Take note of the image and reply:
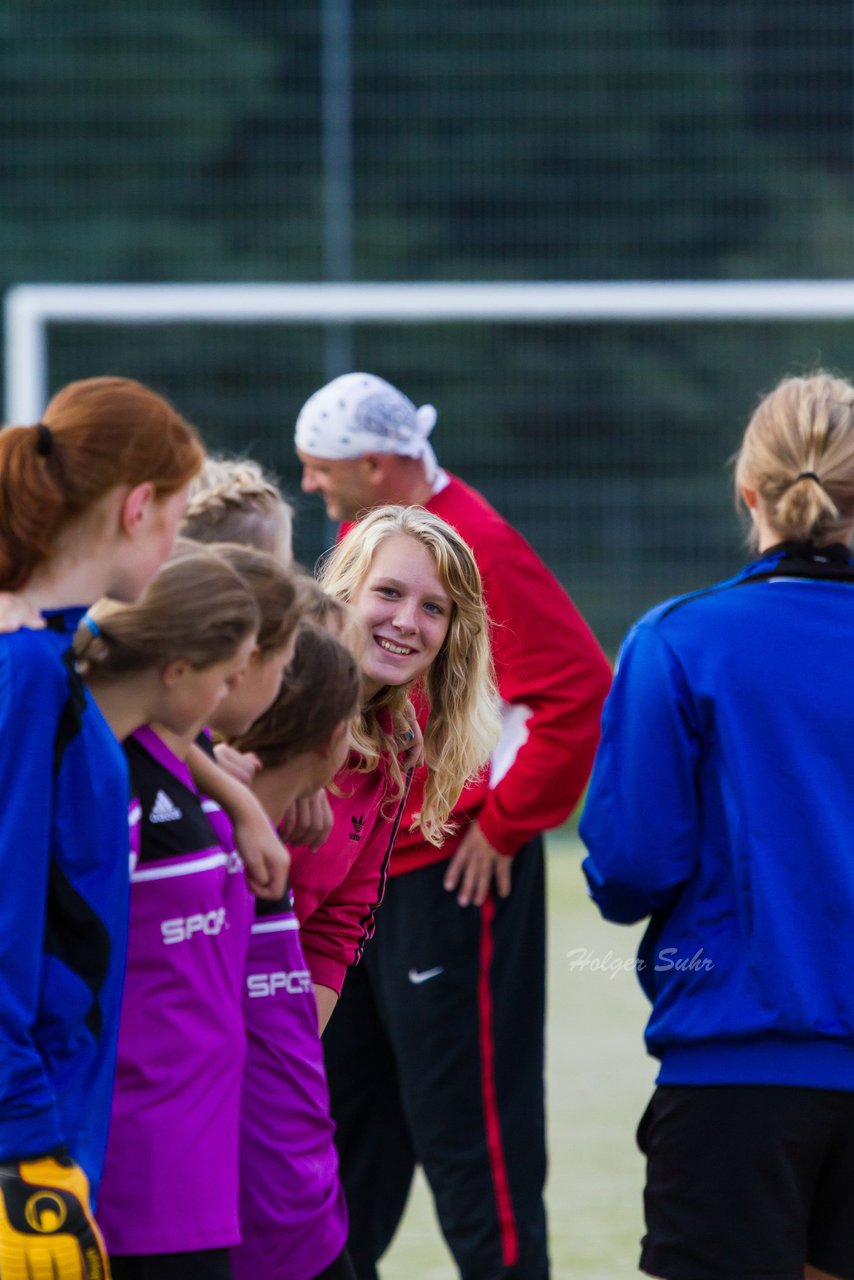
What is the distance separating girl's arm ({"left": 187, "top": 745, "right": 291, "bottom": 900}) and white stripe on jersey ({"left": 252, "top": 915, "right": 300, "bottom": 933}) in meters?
0.09

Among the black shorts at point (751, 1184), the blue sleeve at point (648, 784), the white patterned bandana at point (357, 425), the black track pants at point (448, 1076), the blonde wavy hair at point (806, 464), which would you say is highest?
the blonde wavy hair at point (806, 464)

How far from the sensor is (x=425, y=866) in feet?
11.0

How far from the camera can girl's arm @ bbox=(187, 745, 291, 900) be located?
2053 mm

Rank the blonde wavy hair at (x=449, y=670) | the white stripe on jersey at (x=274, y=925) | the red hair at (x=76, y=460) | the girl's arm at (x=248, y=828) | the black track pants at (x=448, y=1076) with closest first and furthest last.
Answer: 1. the red hair at (x=76, y=460)
2. the girl's arm at (x=248, y=828)
3. the white stripe on jersey at (x=274, y=925)
4. the blonde wavy hair at (x=449, y=670)
5. the black track pants at (x=448, y=1076)

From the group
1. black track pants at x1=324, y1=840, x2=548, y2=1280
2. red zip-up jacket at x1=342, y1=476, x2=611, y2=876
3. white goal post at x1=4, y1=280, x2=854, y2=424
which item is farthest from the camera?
white goal post at x1=4, y1=280, x2=854, y2=424

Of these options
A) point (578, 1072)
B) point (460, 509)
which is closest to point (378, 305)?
point (578, 1072)

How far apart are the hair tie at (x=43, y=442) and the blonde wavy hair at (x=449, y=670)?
0.93 m

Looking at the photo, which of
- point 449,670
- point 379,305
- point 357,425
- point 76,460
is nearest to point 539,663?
point 357,425

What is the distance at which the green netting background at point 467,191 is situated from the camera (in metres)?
12.1

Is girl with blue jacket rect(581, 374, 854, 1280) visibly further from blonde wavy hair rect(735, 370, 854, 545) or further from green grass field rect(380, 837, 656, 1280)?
green grass field rect(380, 837, 656, 1280)

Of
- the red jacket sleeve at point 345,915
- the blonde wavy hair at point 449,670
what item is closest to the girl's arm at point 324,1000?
the red jacket sleeve at point 345,915

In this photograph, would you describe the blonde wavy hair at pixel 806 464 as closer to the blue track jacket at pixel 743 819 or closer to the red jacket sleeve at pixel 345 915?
the blue track jacket at pixel 743 819

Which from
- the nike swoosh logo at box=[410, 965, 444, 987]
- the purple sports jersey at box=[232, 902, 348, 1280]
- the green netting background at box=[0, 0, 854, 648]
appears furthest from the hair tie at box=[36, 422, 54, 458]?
the green netting background at box=[0, 0, 854, 648]

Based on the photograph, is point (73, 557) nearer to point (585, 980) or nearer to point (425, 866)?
point (425, 866)
